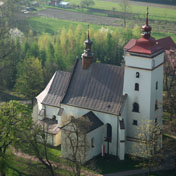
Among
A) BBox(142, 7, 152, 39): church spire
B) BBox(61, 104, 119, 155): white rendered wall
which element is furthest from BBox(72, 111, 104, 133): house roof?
BBox(142, 7, 152, 39): church spire

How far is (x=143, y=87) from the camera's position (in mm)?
67750

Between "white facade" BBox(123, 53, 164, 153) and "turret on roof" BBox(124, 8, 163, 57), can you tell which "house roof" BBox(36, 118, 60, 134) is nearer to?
"white facade" BBox(123, 53, 164, 153)

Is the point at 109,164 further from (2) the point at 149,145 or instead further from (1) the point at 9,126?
(1) the point at 9,126

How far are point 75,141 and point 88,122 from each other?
3009 mm

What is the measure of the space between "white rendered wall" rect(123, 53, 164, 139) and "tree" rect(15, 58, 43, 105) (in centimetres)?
2078

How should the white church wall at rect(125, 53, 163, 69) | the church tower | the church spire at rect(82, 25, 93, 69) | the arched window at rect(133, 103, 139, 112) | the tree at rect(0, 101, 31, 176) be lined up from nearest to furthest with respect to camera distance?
the tree at rect(0, 101, 31, 176) → the white church wall at rect(125, 53, 163, 69) → the church tower → the arched window at rect(133, 103, 139, 112) → the church spire at rect(82, 25, 93, 69)

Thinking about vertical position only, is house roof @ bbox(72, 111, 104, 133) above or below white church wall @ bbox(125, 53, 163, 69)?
below

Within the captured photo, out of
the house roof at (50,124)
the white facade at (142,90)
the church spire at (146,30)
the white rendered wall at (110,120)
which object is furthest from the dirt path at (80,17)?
the church spire at (146,30)

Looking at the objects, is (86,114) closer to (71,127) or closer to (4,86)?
(71,127)

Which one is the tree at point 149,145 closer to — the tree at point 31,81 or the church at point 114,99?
the church at point 114,99

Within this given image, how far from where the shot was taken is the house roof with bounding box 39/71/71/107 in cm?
7538

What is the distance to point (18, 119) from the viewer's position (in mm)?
65688

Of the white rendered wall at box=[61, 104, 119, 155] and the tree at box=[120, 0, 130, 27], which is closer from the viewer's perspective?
the white rendered wall at box=[61, 104, 119, 155]

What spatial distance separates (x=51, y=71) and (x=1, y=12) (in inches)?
1568
